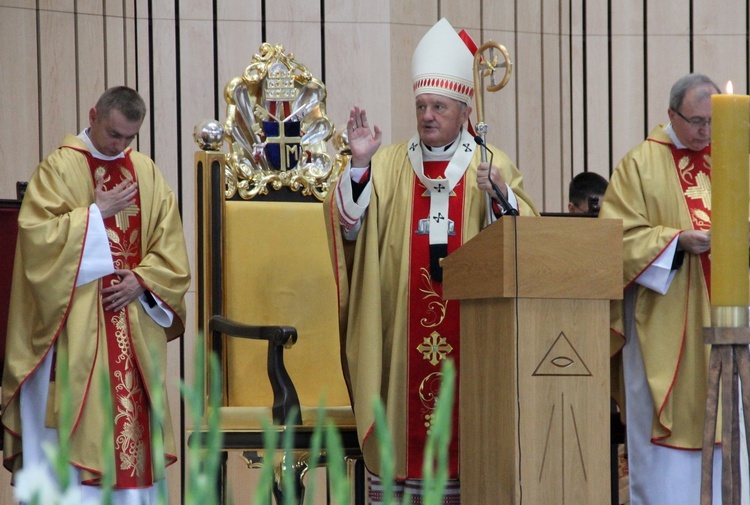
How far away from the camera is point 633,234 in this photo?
3912 mm

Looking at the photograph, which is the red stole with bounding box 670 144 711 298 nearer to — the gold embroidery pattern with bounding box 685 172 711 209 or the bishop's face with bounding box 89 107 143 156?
the gold embroidery pattern with bounding box 685 172 711 209

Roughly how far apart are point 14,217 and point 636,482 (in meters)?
2.58

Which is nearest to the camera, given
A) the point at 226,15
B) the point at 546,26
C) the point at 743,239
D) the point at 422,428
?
the point at 743,239

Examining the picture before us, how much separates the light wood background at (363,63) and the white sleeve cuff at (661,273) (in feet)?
7.51

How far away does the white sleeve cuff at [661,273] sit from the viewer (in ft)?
12.5

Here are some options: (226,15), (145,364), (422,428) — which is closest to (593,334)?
(422,428)

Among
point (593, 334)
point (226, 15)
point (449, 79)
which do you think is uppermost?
point (226, 15)

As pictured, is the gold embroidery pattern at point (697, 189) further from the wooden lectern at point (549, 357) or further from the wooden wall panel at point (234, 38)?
the wooden wall panel at point (234, 38)

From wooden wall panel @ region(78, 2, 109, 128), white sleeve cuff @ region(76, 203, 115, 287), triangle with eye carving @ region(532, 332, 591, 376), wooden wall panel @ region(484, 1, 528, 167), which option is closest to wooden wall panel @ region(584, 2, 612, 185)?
wooden wall panel @ region(484, 1, 528, 167)

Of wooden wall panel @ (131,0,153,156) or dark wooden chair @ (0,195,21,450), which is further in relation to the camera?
wooden wall panel @ (131,0,153,156)

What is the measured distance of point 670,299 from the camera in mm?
3922

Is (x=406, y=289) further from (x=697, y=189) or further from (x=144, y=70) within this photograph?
(x=144, y=70)

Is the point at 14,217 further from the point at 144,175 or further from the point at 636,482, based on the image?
the point at 636,482

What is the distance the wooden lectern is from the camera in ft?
8.89
